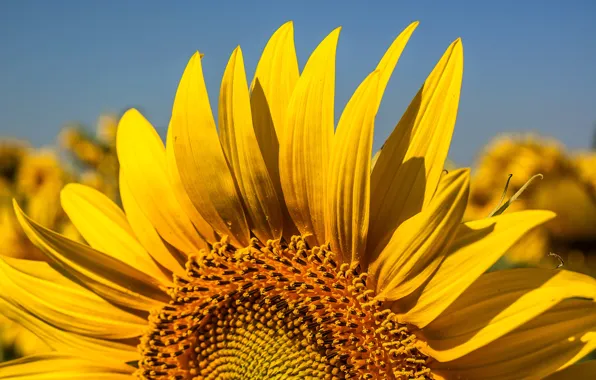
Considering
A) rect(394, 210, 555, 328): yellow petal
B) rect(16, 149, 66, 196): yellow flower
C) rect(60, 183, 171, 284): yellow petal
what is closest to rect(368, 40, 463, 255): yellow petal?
rect(394, 210, 555, 328): yellow petal

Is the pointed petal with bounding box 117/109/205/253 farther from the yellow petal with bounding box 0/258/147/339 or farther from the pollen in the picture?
the yellow petal with bounding box 0/258/147/339

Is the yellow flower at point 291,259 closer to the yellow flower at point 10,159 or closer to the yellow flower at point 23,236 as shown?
the yellow flower at point 23,236

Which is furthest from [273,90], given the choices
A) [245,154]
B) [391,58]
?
[391,58]

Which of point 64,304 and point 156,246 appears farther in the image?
point 64,304

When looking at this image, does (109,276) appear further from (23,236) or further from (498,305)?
(23,236)

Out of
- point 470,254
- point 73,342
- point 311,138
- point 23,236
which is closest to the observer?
point 470,254

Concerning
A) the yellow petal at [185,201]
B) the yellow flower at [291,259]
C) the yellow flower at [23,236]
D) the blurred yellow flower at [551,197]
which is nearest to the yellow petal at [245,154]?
the yellow flower at [291,259]

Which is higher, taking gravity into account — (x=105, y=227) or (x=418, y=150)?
(x=105, y=227)

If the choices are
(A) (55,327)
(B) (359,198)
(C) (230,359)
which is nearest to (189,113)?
(B) (359,198)
